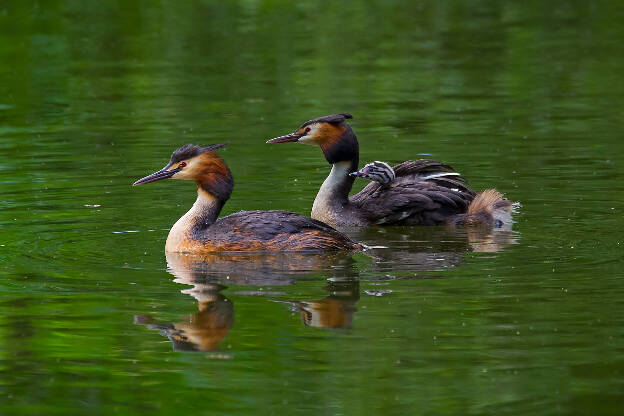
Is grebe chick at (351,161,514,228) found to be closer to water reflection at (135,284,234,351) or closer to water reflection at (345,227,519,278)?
water reflection at (345,227,519,278)

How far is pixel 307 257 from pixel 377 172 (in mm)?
2074

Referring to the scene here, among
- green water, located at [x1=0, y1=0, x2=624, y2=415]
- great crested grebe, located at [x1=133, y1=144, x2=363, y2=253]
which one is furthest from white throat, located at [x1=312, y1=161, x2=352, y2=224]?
great crested grebe, located at [x1=133, y1=144, x2=363, y2=253]

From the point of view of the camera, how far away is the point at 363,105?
1877 cm

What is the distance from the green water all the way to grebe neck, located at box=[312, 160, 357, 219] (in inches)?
15.5

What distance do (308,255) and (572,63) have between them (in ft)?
44.0

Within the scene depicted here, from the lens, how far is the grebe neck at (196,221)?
1024 cm

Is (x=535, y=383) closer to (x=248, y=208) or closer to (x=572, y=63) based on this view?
(x=248, y=208)

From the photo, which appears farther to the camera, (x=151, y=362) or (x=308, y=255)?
(x=308, y=255)

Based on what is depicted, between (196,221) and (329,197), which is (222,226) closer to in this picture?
(196,221)

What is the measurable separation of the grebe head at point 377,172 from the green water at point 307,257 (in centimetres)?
54

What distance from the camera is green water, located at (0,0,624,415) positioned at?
23.1 ft

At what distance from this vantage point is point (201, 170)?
10406 mm

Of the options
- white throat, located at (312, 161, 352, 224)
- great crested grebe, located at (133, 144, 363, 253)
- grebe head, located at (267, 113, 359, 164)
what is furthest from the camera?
grebe head, located at (267, 113, 359, 164)

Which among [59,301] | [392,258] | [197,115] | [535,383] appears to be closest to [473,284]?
[392,258]
